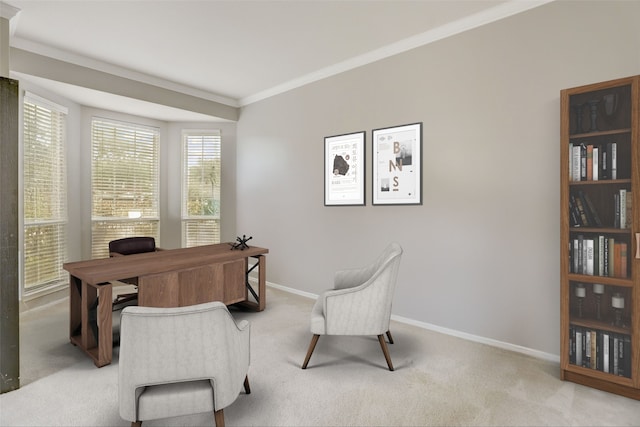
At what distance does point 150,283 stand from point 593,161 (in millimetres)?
3398

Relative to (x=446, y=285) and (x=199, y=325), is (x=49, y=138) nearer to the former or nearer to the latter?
(x=199, y=325)

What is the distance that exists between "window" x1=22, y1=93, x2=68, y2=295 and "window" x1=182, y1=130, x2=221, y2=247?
166cm

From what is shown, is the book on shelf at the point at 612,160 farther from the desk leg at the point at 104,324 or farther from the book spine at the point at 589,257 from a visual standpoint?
the desk leg at the point at 104,324

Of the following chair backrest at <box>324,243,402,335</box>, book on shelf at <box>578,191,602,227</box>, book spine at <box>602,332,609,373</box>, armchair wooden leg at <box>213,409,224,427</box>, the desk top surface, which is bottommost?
armchair wooden leg at <box>213,409,224,427</box>

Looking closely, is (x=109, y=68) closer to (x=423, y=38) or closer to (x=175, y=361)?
(x=423, y=38)

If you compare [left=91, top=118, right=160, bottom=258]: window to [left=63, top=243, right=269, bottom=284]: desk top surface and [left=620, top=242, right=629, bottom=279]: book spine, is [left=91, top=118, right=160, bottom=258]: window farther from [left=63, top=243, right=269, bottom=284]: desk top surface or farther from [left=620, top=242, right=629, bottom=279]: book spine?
[left=620, top=242, right=629, bottom=279]: book spine

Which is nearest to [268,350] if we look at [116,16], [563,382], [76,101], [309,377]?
[309,377]

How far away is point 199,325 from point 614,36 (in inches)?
126

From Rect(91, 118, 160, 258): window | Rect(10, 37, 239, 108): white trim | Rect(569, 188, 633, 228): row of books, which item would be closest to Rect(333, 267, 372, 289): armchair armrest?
Rect(569, 188, 633, 228): row of books

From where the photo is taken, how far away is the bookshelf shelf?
79.1 inches

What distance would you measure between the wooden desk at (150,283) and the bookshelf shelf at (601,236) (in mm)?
2853

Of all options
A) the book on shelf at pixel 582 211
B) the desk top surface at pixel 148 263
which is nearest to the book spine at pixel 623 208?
the book on shelf at pixel 582 211

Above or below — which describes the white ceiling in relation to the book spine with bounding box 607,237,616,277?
above

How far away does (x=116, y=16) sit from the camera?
286 cm
